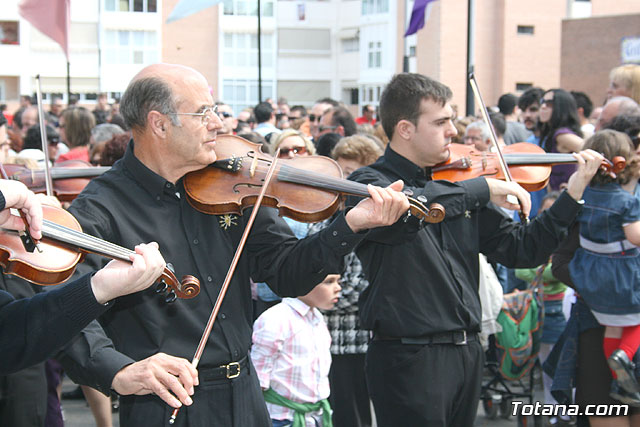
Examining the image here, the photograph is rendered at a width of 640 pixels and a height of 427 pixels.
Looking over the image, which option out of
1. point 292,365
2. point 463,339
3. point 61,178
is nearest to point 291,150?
point 61,178

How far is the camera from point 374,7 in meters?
40.9

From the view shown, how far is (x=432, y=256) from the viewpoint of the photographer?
3.46 metres

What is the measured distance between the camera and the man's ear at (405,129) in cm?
367

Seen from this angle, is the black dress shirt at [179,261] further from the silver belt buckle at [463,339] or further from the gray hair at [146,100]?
the silver belt buckle at [463,339]

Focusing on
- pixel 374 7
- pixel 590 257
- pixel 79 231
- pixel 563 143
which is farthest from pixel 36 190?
pixel 374 7

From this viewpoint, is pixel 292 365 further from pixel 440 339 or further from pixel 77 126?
pixel 77 126

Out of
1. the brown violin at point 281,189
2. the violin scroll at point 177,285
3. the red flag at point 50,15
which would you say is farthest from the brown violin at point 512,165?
the red flag at point 50,15

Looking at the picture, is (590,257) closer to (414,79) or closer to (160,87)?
(414,79)

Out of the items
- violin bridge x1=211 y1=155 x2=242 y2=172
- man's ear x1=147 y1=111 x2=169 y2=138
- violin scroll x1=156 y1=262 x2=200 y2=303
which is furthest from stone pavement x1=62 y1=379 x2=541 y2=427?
violin scroll x1=156 y1=262 x2=200 y2=303

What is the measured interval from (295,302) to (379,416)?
1118 mm

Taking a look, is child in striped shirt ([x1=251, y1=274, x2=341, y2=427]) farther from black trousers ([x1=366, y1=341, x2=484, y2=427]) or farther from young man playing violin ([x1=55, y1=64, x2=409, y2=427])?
young man playing violin ([x1=55, y1=64, x2=409, y2=427])

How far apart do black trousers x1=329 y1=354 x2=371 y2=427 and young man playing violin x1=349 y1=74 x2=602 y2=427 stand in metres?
1.37

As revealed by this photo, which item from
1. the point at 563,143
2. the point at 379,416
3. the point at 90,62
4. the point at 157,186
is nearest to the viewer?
the point at 157,186

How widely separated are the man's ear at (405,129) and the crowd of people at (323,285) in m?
0.01
